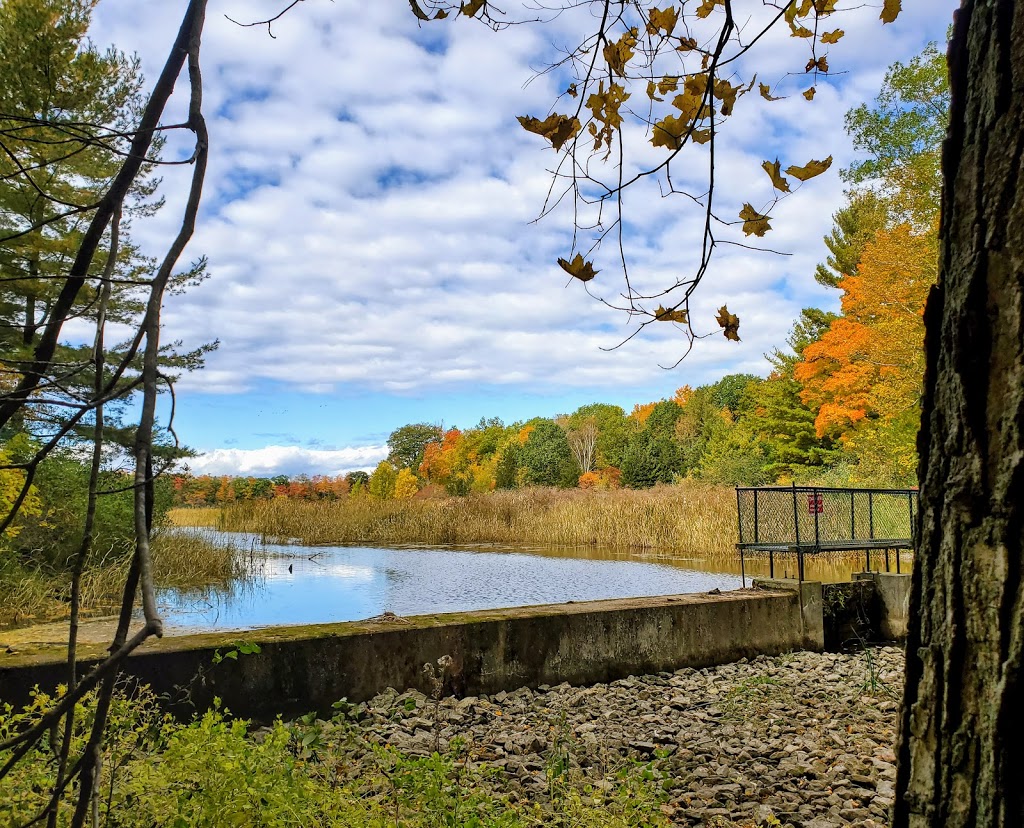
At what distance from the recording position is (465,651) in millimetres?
4539

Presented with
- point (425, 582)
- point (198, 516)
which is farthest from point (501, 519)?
point (198, 516)

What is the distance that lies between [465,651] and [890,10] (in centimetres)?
385

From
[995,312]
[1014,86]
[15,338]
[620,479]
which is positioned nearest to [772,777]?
[995,312]

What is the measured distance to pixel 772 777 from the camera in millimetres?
3215

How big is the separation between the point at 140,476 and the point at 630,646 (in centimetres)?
479

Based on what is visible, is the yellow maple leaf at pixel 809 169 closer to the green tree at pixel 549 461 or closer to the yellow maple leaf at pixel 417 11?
the yellow maple leaf at pixel 417 11

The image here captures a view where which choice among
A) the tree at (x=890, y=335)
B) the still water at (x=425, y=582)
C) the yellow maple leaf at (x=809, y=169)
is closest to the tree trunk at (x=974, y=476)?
the yellow maple leaf at (x=809, y=169)

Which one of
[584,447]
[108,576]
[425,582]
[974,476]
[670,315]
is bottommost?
[425,582]

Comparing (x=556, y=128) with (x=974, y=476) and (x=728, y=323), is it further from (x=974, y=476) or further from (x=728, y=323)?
(x=974, y=476)

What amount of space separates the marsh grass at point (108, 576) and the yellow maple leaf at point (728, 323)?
6563 millimetres

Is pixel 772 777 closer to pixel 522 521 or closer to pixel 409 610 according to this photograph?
pixel 409 610

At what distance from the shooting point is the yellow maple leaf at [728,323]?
209 cm

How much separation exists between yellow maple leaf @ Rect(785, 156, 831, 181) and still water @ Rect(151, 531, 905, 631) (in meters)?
7.22

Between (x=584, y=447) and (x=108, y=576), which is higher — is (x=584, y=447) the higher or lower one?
the higher one
